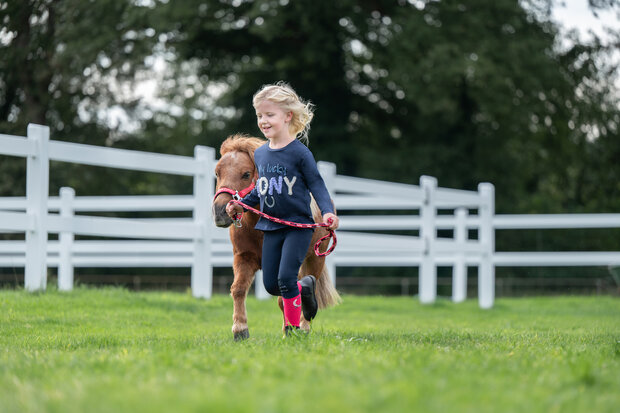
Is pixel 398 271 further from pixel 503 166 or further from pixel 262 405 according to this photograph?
pixel 262 405

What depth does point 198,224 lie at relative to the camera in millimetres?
9219

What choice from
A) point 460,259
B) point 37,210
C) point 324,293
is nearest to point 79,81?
point 460,259

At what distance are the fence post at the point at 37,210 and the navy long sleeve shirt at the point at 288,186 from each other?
3.25m

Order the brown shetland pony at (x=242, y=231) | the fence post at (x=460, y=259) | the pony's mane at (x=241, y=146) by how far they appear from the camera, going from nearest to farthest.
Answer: the brown shetland pony at (x=242, y=231), the pony's mane at (x=241, y=146), the fence post at (x=460, y=259)

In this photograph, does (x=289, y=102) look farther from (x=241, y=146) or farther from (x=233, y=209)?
(x=233, y=209)

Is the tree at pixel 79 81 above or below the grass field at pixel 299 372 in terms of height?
above

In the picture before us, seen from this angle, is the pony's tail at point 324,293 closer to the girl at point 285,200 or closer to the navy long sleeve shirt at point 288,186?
the girl at point 285,200

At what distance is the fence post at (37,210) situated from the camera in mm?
7488

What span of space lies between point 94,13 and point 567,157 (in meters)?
13.5

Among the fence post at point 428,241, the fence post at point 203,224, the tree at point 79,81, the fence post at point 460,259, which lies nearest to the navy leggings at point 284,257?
the fence post at point 203,224

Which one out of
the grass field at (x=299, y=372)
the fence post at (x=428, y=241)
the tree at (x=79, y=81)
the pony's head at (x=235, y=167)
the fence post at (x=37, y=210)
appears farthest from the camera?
the tree at (x=79, y=81)

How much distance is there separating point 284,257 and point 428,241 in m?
6.39

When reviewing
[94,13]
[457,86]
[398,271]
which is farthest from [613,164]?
[94,13]

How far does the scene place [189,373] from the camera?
3156 mm
